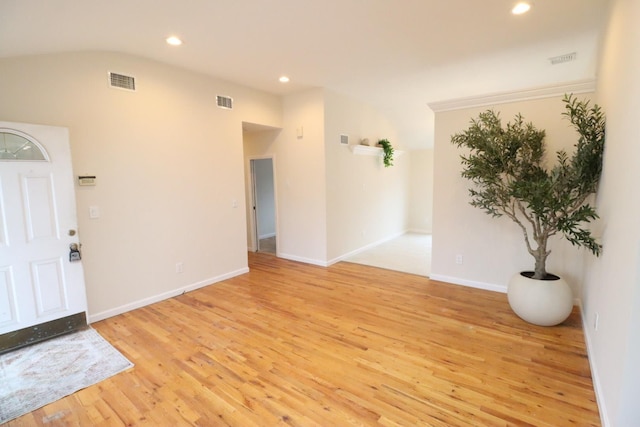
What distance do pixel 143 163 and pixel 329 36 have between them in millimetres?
2557

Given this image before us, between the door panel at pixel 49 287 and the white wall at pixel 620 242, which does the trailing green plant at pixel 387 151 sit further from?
the door panel at pixel 49 287

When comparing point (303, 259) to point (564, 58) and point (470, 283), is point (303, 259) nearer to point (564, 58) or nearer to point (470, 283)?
point (470, 283)

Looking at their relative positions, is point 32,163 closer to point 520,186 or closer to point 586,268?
point 520,186

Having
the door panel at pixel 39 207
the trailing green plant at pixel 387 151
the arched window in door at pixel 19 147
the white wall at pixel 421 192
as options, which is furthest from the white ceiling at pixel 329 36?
the white wall at pixel 421 192

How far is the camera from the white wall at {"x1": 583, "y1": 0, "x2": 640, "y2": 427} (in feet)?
4.80

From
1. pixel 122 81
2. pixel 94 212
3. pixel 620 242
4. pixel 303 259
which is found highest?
pixel 122 81

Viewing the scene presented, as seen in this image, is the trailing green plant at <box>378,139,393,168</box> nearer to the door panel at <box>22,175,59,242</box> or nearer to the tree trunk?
the tree trunk

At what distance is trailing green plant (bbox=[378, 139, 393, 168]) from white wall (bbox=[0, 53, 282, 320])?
296 centimetres

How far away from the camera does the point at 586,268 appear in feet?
Answer: 10.1

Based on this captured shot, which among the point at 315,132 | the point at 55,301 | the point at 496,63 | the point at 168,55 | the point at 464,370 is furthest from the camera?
the point at 315,132

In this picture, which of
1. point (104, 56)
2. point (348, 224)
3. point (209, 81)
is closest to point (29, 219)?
point (104, 56)

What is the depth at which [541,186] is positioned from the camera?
272 centimetres

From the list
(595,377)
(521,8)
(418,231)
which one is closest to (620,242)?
(595,377)

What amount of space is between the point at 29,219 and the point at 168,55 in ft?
7.21
